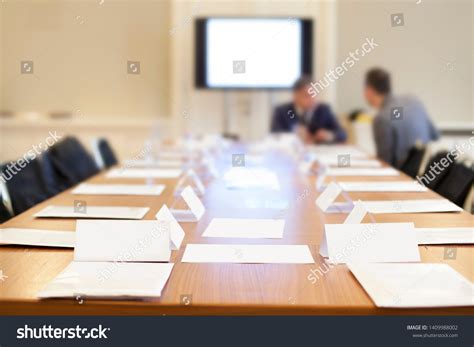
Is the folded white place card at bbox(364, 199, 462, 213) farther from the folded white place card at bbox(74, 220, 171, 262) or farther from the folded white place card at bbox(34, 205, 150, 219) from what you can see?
the folded white place card at bbox(74, 220, 171, 262)

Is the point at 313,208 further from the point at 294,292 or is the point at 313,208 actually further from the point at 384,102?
the point at 384,102

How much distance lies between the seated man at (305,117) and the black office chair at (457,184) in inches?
112

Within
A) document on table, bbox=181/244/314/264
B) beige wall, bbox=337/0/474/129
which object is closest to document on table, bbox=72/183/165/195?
document on table, bbox=181/244/314/264

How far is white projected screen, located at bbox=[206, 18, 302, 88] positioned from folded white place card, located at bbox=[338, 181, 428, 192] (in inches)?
156

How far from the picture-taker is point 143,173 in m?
3.88

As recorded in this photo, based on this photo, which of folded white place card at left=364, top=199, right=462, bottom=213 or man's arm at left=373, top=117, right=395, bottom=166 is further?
man's arm at left=373, top=117, right=395, bottom=166

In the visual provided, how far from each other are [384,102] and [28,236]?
3.86 m

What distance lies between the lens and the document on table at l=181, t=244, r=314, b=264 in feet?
6.09

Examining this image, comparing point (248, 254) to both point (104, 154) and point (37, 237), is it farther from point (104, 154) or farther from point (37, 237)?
point (104, 154)

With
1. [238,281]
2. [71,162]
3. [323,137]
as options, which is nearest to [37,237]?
[238,281]

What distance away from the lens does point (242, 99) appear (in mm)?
7590

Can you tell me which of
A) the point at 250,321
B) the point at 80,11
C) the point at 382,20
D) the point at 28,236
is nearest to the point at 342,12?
the point at 382,20

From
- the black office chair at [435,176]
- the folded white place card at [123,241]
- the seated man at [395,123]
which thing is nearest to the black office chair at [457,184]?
the black office chair at [435,176]

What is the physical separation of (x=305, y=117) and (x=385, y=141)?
5.67 ft
